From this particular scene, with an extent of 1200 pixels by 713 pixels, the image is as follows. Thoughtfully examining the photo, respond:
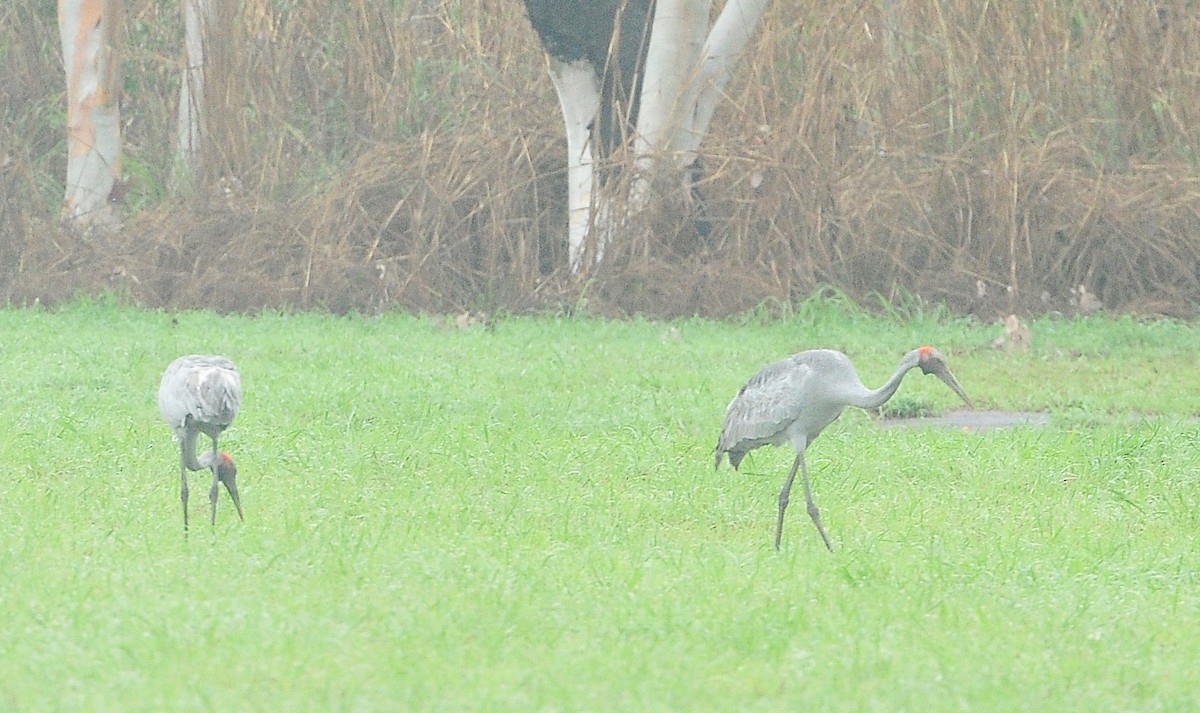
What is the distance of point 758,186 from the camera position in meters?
14.1

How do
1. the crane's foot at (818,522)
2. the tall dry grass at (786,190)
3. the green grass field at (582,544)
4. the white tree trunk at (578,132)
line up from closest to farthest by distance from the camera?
the green grass field at (582,544)
the crane's foot at (818,522)
the tall dry grass at (786,190)
the white tree trunk at (578,132)

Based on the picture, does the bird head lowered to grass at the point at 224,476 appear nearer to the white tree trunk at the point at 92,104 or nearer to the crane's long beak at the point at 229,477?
the crane's long beak at the point at 229,477

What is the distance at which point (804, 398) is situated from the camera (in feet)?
22.3

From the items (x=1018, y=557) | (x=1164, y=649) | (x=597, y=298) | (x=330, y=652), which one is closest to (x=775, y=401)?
(x=1018, y=557)

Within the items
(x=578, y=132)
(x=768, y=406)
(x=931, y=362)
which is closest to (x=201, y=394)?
(x=768, y=406)

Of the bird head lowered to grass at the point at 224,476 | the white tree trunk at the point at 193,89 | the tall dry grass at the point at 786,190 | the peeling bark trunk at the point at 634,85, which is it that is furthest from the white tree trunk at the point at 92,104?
the bird head lowered to grass at the point at 224,476

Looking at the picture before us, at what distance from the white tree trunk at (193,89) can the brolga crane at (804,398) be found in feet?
32.1

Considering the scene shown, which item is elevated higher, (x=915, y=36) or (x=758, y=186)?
(x=915, y=36)

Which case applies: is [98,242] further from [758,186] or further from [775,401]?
[775,401]

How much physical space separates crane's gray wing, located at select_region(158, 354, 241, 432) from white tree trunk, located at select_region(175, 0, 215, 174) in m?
9.19

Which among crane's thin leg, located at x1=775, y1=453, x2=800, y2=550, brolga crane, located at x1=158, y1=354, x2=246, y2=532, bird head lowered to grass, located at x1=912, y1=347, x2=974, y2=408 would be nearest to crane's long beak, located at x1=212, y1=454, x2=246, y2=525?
brolga crane, located at x1=158, y1=354, x2=246, y2=532

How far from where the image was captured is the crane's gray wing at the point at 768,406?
22.4ft

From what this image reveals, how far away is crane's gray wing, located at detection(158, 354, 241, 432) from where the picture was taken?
22.2 ft

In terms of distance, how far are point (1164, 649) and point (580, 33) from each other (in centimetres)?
982
